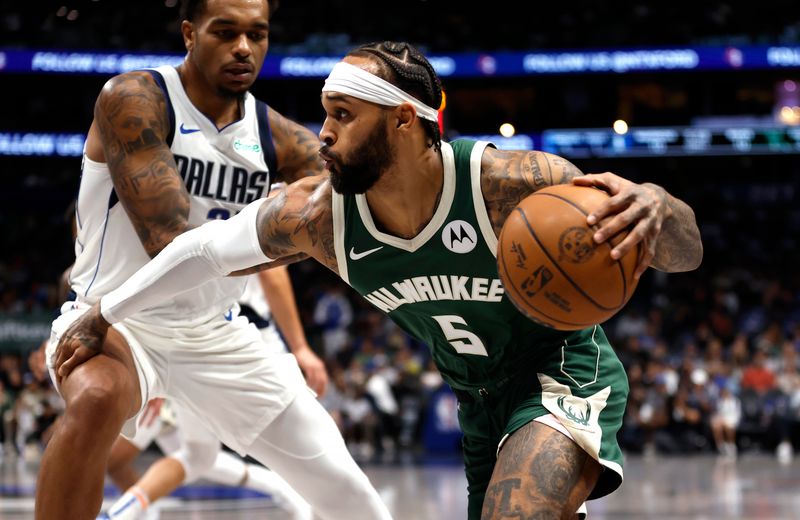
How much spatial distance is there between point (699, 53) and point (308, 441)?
51.5 feet

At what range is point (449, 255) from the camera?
2.88 m

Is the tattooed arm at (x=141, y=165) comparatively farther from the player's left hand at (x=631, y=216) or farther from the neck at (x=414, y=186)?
the player's left hand at (x=631, y=216)

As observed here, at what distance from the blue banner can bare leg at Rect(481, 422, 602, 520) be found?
15221mm

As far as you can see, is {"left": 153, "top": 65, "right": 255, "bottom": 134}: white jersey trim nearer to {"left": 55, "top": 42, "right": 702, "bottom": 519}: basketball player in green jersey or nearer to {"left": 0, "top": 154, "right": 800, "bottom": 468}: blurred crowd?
{"left": 55, "top": 42, "right": 702, "bottom": 519}: basketball player in green jersey

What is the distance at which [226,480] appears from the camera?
20.3ft

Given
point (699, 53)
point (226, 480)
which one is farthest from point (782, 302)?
point (226, 480)

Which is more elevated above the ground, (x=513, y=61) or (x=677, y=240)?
(x=677, y=240)

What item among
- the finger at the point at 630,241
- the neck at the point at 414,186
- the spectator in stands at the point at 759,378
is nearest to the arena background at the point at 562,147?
the spectator in stands at the point at 759,378

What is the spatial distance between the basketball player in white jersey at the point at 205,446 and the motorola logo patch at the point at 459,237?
5.70 ft

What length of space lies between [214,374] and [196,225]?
21.5 inches

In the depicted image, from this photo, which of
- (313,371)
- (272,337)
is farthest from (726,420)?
(313,371)

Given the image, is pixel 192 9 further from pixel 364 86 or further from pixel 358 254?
pixel 358 254

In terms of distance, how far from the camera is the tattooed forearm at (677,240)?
2.65 metres

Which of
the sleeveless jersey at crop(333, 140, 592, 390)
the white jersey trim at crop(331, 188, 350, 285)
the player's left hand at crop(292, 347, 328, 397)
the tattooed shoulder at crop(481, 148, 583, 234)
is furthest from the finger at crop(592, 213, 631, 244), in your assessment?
the player's left hand at crop(292, 347, 328, 397)
